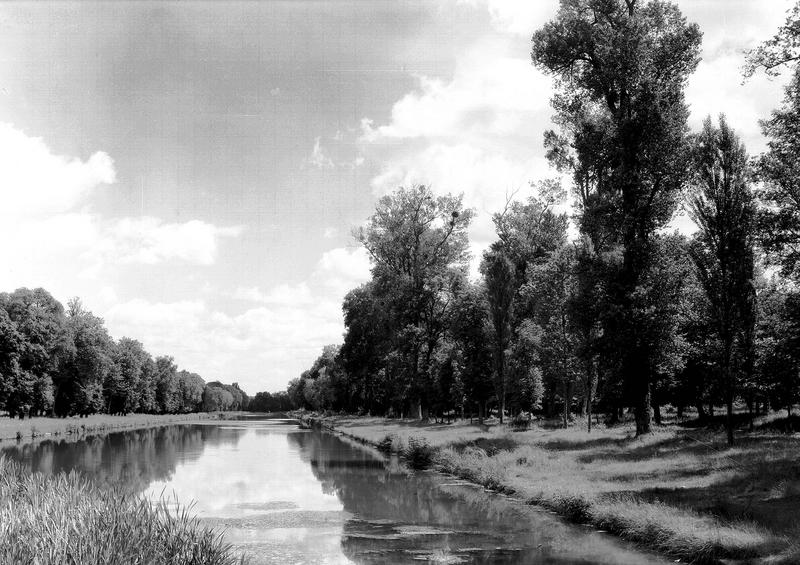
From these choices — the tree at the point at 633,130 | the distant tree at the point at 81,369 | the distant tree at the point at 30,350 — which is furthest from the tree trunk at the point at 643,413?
the distant tree at the point at 81,369

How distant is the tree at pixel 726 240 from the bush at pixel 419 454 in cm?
1403

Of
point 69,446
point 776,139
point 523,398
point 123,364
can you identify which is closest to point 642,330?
point 776,139

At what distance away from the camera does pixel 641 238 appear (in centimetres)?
2994

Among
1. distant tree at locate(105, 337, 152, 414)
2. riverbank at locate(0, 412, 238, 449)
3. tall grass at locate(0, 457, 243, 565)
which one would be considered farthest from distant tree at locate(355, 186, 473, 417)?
distant tree at locate(105, 337, 152, 414)

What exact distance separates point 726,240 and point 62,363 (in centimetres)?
8110

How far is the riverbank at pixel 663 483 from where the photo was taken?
13195mm

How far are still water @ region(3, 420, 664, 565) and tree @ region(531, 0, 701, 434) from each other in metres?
12.0

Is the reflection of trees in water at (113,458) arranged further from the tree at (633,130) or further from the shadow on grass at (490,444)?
the tree at (633,130)

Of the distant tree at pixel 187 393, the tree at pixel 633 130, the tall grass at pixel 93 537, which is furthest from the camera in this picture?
the distant tree at pixel 187 393

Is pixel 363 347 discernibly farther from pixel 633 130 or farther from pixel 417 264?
pixel 633 130

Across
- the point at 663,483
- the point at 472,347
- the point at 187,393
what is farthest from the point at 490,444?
the point at 187,393

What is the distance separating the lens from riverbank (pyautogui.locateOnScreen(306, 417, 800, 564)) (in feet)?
43.3

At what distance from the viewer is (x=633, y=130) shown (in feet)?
98.0

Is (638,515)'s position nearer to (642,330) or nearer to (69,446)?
(642,330)
